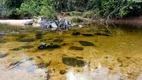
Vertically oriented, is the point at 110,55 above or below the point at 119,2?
below

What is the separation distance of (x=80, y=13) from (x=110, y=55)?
1519 cm

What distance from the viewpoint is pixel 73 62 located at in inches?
245

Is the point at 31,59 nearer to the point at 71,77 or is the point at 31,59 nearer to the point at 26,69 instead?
the point at 26,69

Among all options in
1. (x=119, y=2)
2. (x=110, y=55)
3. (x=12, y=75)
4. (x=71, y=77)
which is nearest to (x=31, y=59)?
(x=12, y=75)

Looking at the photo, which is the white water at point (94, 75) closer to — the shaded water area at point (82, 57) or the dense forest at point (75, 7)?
the shaded water area at point (82, 57)

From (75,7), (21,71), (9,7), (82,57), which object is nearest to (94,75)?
(82,57)

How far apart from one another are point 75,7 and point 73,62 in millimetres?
18025

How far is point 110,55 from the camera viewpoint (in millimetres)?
7035

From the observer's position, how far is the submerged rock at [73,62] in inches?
238

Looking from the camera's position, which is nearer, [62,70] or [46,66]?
[62,70]

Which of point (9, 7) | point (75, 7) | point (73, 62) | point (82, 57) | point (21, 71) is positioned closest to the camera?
point (21, 71)

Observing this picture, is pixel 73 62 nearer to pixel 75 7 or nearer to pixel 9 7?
pixel 75 7

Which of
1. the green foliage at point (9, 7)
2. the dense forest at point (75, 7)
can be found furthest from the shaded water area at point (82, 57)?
the green foliage at point (9, 7)

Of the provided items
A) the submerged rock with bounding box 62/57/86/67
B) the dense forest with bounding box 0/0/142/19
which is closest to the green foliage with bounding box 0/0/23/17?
the dense forest with bounding box 0/0/142/19
